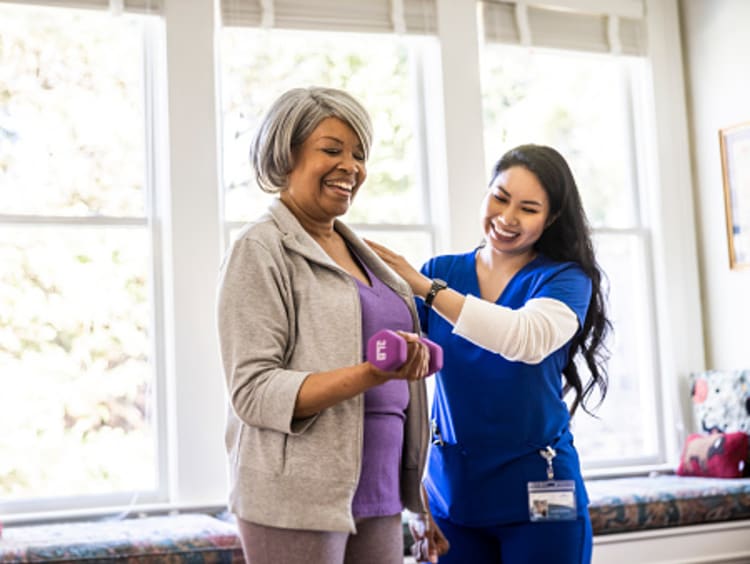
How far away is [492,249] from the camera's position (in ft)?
8.13

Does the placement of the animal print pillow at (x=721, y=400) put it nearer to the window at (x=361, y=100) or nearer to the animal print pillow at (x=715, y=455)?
the animal print pillow at (x=715, y=455)

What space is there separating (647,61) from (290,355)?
397cm

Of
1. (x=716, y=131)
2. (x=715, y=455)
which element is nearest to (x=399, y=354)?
(x=715, y=455)

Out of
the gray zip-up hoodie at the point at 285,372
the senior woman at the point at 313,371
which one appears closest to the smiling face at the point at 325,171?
the senior woman at the point at 313,371

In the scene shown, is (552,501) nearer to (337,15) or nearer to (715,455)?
(715,455)

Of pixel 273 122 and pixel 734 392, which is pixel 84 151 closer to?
pixel 273 122

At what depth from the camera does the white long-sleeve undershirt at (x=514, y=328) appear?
85.9 inches

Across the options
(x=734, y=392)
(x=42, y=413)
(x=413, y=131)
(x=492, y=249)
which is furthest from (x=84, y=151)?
(x=734, y=392)

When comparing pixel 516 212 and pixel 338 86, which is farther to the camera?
pixel 338 86

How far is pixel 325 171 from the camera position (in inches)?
74.6

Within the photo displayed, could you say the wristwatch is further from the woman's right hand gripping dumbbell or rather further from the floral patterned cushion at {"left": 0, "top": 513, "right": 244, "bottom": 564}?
the floral patterned cushion at {"left": 0, "top": 513, "right": 244, "bottom": 564}

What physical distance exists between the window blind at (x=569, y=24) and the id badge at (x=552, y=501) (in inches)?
120

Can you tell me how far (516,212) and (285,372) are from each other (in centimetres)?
88

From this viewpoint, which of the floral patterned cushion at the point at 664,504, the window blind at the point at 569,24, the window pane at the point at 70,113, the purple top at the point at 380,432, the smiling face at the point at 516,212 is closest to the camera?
the purple top at the point at 380,432
